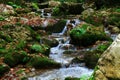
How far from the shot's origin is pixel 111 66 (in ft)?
17.6

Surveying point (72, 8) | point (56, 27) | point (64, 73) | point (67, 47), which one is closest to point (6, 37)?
point (67, 47)

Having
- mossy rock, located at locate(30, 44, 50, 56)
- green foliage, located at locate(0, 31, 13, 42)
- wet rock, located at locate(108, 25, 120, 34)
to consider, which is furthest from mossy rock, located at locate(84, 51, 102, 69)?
wet rock, located at locate(108, 25, 120, 34)

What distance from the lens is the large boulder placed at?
5.29m

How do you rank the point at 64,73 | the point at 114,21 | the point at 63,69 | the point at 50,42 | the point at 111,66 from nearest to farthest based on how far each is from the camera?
the point at 111,66 < the point at 64,73 < the point at 63,69 < the point at 50,42 < the point at 114,21

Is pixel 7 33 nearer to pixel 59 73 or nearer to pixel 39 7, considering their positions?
pixel 59 73

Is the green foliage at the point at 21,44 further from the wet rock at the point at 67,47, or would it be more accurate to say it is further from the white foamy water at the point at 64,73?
the white foamy water at the point at 64,73

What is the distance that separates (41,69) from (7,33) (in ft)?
13.9

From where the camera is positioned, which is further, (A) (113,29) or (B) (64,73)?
(A) (113,29)

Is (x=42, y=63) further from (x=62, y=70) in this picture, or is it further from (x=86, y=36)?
(x=86, y=36)

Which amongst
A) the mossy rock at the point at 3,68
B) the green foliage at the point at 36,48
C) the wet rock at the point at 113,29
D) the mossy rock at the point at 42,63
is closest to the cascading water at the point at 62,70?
the mossy rock at the point at 42,63

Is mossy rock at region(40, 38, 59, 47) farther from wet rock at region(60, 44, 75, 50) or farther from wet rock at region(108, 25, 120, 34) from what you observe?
wet rock at region(108, 25, 120, 34)

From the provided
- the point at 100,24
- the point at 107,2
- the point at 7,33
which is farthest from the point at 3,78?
the point at 107,2

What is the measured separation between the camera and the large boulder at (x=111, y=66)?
5289mm

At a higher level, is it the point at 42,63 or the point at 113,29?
the point at 42,63
